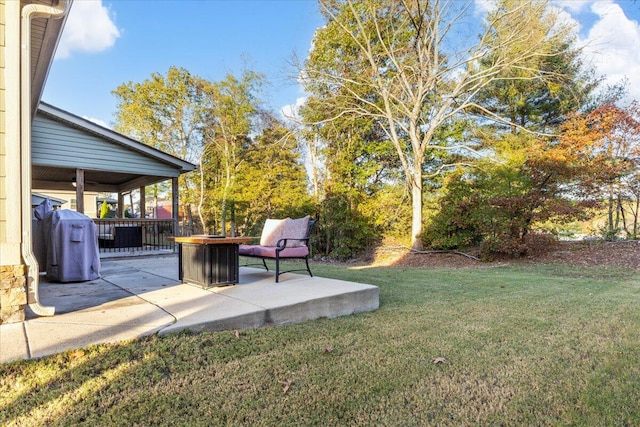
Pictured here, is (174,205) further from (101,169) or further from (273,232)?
(273,232)

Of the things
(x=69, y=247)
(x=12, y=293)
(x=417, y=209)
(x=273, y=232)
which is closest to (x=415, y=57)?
(x=417, y=209)

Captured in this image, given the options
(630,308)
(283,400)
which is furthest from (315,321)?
(630,308)

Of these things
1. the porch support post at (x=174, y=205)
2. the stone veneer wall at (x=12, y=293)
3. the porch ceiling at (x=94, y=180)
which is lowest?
the stone veneer wall at (x=12, y=293)

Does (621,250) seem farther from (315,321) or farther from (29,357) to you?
(29,357)

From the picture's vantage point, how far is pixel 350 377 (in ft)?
6.77

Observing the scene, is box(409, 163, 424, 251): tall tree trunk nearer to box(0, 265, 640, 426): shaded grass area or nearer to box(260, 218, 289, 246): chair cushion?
box(260, 218, 289, 246): chair cushion

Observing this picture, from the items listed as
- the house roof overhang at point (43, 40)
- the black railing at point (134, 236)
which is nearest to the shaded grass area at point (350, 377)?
the house roof overhang at point (43, 40)

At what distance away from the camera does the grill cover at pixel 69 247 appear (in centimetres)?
419

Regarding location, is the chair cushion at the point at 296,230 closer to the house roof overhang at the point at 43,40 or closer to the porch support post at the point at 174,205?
the house roof overhang at the point at 43,40

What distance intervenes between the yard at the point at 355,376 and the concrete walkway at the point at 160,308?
121mm

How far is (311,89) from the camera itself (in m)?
12.6

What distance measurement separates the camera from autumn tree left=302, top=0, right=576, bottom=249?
1005 cm

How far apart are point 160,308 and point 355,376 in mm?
1766

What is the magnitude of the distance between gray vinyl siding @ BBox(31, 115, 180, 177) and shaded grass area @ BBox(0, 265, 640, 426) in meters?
7.38
